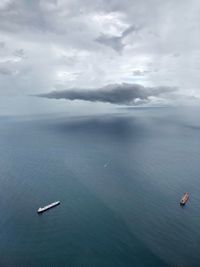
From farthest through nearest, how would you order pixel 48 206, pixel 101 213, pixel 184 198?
pixel 184 198
pixel 48 206
pixel 101 213

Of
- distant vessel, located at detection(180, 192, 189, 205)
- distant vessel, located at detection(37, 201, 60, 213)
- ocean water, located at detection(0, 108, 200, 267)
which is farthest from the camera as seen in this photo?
distant vessel, located at detection(180, 192, 189, 205)

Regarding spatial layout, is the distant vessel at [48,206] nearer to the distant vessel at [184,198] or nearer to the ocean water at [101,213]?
the ocean water at [101,213]

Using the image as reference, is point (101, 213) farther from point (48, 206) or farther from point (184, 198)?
point (184, 198)

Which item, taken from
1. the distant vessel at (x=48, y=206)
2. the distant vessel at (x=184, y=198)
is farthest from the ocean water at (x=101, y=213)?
the distant vessel at (x=184, y=198)

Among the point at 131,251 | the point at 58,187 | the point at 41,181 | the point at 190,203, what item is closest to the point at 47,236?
the point at 131,251

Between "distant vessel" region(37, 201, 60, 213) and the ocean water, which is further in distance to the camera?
"distant vessel" region(37, 201, 60, 213)

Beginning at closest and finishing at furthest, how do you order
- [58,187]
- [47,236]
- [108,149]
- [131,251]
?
[131,251] < [47,236] < [58,187] < [108,149]

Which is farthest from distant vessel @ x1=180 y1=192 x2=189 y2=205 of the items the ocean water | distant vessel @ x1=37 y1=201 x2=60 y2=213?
distant vessel @ x1=37 y1=201 x2=60 y2=213

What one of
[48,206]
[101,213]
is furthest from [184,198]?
[48,206]

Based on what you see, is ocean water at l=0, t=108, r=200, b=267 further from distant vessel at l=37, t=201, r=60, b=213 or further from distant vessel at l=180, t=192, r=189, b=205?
distant vessel at l=180, t=192, r=189, b=205

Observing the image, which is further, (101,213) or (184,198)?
(184,198)

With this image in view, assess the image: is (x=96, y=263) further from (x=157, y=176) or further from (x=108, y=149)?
(x=108, y=149)
